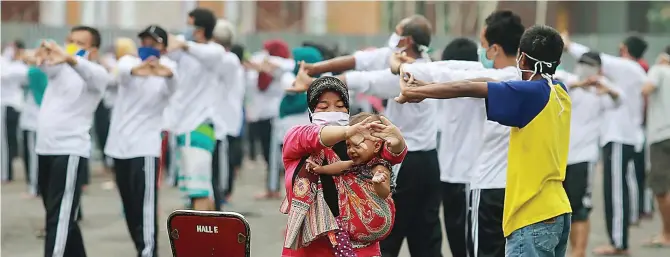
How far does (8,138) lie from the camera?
17469 millimetres

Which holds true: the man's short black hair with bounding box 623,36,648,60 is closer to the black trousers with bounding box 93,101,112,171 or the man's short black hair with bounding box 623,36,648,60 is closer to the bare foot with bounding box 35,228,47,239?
the bare foot with bounding box 35,228,47,239

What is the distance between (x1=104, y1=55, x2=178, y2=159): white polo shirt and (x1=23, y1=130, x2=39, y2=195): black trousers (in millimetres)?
5754

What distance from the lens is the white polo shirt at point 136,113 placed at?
9.45m

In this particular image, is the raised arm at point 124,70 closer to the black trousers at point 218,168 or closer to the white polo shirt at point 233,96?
the white polo shirt at point 233,96

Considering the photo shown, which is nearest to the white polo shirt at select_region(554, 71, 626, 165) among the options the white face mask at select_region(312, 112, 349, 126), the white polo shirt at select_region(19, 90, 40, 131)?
the white face mask at select_region(312, 112, 349, 126)

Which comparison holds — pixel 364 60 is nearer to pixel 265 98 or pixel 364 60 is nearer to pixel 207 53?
pixel 207 53

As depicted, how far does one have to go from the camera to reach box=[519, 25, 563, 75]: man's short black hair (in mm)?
6051

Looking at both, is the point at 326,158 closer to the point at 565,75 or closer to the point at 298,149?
the point at 298,149

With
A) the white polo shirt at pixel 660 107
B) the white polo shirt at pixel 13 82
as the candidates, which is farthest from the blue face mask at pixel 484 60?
the white polo shirt at pixel 13 82

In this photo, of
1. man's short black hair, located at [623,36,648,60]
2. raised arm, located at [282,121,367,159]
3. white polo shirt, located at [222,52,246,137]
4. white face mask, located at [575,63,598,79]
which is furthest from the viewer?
man's short black hair, located at [623,36,648,60]

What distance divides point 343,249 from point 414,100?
2.56ft

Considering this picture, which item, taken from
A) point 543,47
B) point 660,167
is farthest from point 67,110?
point 660,167

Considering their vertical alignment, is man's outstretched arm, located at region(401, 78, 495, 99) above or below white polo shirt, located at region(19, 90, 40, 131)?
above

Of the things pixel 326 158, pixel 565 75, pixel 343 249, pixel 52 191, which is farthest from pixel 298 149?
pixel 565 75
